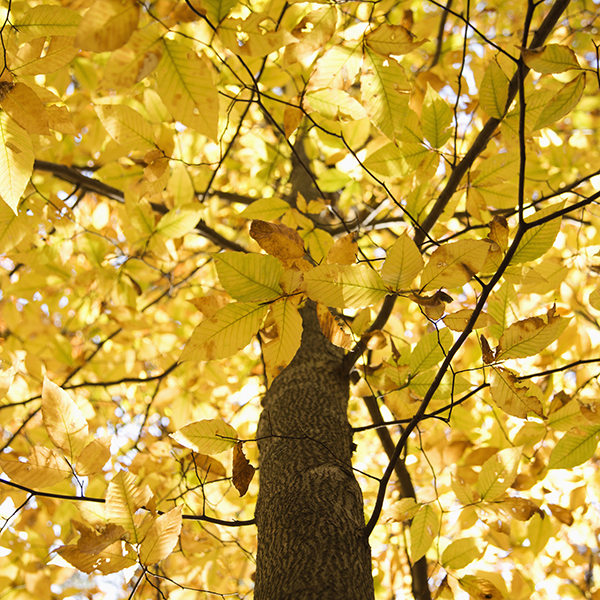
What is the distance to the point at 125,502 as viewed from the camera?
0.87 m

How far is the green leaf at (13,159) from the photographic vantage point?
76cm

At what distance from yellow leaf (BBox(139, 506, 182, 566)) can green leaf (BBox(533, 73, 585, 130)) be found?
1.04m

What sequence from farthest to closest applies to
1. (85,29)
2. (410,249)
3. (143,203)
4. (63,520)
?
1. (63,520)
2. (143,203)
3. (410,249)
4. (85,29)

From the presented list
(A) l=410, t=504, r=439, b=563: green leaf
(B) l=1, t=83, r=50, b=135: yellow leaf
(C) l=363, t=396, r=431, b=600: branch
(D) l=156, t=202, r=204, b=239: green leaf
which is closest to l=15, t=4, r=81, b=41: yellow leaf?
(B) l=1, t=83, r=50, b=135: yellow leaf

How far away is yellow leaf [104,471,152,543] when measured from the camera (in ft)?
2.81

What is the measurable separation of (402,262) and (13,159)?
740mm

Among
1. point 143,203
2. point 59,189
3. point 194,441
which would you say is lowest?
point 194,441

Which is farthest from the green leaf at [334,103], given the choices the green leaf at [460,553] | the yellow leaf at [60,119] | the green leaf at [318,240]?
the green leaf at [460,553]

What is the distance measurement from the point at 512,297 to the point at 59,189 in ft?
6.62

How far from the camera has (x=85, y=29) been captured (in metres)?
0.56

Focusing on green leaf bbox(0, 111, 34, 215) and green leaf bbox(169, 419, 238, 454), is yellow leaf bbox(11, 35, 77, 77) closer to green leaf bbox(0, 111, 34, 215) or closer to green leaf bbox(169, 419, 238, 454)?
green leaf bbox(0, 111, 34, 215)

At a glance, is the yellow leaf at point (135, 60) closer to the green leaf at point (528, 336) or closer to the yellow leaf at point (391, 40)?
the yellow leaf at point (391, 40)

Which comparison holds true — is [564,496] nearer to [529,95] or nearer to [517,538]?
[517,538]

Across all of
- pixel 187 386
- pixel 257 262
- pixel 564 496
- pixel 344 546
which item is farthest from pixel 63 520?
pixel 564 496
